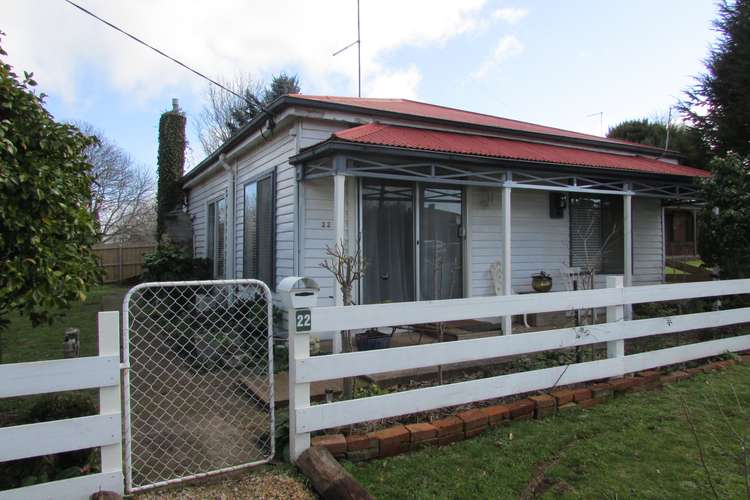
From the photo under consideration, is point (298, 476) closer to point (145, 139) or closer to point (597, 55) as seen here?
point (597, 55)

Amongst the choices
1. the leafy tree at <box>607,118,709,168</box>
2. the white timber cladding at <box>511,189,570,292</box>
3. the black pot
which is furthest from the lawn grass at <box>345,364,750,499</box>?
the leafy tree at <box>607,118,709,168</box>

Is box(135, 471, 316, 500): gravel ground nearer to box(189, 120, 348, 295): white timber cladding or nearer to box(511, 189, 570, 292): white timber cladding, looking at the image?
box(189, 120, 348, 295): white timber cladding

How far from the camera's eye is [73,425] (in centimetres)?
244

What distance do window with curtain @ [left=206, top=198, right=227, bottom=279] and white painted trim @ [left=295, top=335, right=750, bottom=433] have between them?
327 inches

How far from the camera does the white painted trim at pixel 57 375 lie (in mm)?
2320

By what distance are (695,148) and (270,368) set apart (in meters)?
17.1

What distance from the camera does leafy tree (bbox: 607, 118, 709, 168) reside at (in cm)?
1522

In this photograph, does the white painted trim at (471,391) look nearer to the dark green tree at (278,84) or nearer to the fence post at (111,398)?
the fence post at (111,398)

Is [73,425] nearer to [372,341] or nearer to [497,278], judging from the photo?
[372,341]

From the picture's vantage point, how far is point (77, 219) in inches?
126

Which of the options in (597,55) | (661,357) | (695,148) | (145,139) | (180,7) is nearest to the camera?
(661,357)

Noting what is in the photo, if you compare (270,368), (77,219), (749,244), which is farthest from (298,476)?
(749,244)

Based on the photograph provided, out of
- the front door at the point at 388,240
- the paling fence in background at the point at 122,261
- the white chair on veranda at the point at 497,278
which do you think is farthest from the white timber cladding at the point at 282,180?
the paling fence in background at the point at 122,261

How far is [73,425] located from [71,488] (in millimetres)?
311
